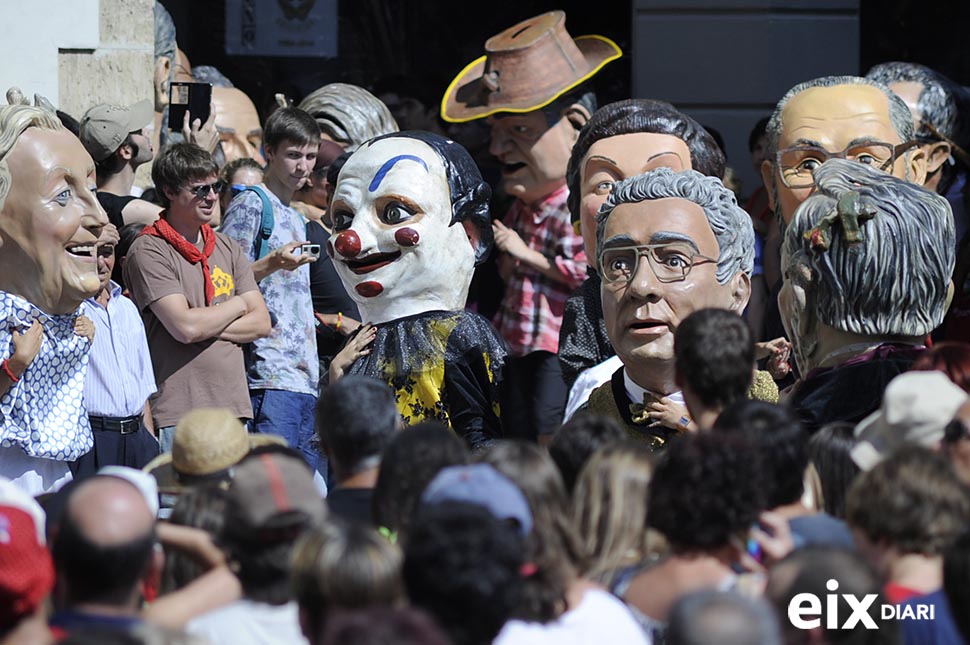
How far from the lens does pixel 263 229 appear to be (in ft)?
20.4

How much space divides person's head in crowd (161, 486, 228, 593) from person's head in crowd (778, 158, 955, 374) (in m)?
1.92

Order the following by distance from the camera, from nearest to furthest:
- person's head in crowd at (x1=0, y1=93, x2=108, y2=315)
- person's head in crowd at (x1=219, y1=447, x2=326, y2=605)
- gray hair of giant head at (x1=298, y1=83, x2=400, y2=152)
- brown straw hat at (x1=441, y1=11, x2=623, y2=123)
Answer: person's head in crowd at (x1=219, y1=447, x2=326, y2=605) < person's head in crowd at (x1=0, y1=93, x2=108, y2=315) < brown straw hat at (x1=441, y1=11, x2=623, y2=123) < gray hair of giant head at (x1=298, y1=83, x2=400, y2=152)

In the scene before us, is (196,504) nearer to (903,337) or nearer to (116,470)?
(116,470)

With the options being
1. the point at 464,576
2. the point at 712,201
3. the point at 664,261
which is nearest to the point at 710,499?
the point at 464,576

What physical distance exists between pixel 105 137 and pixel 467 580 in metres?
4.12

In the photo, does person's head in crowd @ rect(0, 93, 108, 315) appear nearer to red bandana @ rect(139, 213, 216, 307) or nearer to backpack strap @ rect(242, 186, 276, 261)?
red bandana @ rect(139, 213, 216, 307)

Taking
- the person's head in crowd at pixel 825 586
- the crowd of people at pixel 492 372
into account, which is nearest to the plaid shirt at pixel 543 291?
the crowd of people at pixel 492 372

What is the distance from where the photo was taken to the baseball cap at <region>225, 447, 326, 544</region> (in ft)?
9.18

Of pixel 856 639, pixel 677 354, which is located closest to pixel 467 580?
pixel 856 639

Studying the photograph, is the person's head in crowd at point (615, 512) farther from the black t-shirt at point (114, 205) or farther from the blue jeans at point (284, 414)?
the black t-shirt at point (114, 205)

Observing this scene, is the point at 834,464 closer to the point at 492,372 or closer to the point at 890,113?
the point at 492,372

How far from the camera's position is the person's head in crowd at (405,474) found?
306 centimetres

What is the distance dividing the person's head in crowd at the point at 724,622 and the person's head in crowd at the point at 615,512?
822mm

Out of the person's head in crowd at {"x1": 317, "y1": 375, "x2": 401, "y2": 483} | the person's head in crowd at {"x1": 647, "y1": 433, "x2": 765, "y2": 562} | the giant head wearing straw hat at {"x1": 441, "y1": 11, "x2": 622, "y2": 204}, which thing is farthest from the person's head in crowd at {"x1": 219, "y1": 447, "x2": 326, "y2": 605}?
the giant head wearing straw hat at {"x1": 441, "y1": 11, "x2": 622, "y2": 204}
